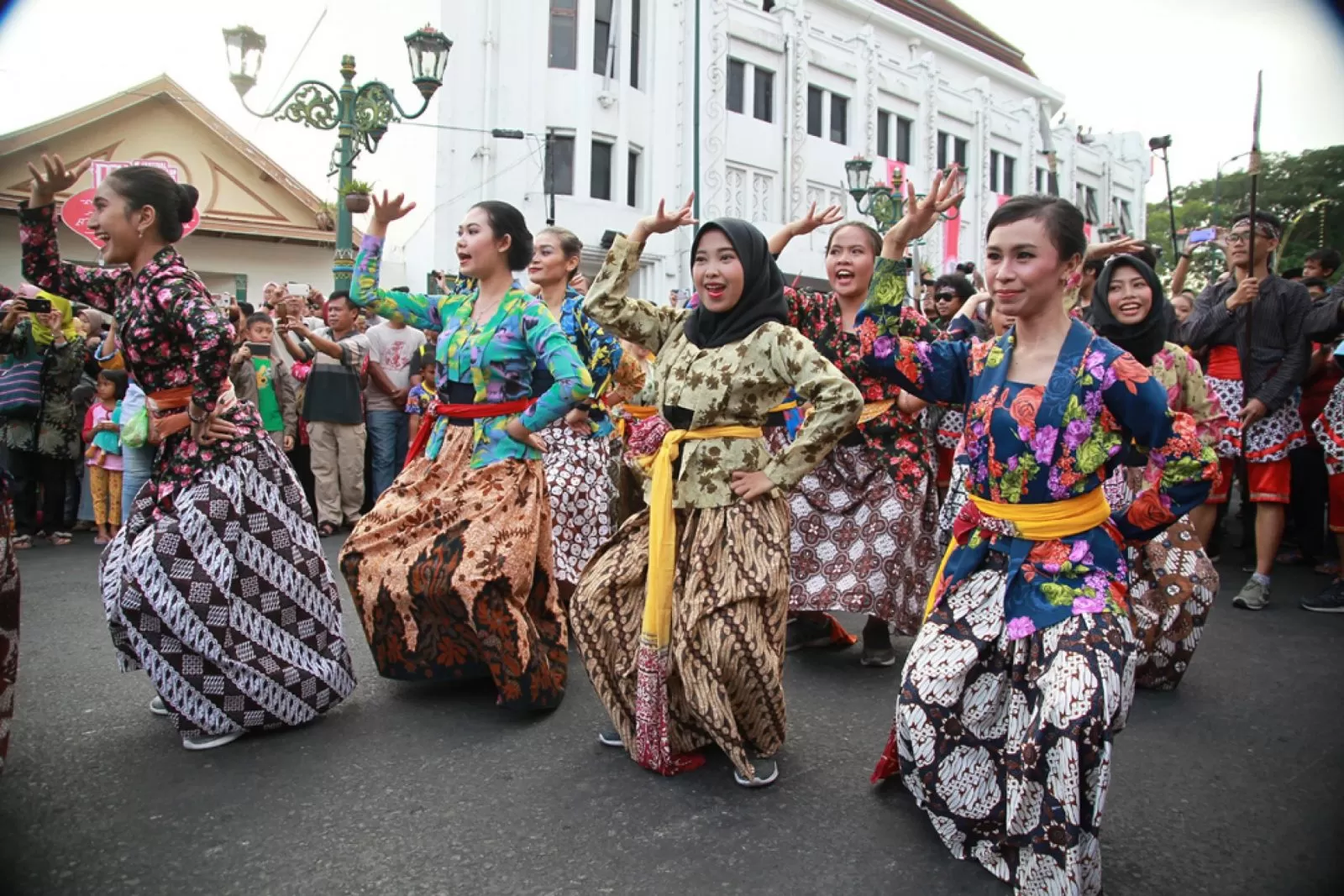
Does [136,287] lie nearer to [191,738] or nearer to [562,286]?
[191,738]

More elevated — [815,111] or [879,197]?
[815,111]

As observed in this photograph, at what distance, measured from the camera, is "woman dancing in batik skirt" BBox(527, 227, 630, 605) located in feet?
17.0

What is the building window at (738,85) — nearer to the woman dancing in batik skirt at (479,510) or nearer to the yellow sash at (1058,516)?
the woman dancing in batik skirt at (479,510)

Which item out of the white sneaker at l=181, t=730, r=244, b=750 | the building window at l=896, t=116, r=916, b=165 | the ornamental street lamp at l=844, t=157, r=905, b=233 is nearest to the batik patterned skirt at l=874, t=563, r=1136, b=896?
the white sneaker at l=181, t=730, r=244, b=750

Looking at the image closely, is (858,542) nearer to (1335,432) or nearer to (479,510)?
(479,510)

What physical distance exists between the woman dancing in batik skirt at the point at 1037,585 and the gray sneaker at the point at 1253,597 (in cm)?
374

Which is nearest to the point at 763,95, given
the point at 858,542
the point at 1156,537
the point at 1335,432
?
the point at 1335,432

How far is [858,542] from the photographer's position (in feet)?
15.4

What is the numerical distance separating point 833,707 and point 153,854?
8.30ft

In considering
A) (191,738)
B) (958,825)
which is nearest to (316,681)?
(191,738)

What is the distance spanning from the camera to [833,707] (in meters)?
4.16

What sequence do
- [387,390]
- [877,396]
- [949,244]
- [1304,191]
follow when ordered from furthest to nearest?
[949,244], [387,390], [1304,191], [877,396]

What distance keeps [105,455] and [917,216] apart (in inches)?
283

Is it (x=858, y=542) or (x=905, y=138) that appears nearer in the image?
(x=858, y=542)
